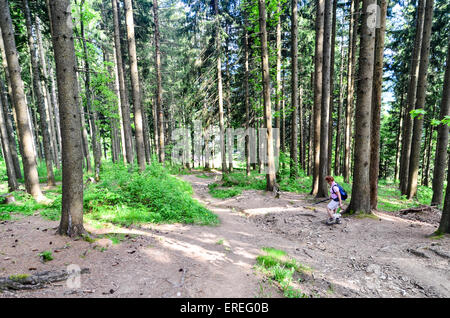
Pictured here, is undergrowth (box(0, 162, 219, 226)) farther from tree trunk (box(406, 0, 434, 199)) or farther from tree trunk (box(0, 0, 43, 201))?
tree trunk (box(406, 0, 434, 199))

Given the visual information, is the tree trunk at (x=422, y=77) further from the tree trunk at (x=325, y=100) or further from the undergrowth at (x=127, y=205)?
the undergrowth at (x=127, y=205)

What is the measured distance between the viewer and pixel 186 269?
14.2 ft

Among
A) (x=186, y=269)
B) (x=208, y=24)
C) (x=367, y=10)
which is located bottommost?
(x=186, y=269)

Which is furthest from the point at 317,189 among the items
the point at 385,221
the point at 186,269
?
the point at 186,269

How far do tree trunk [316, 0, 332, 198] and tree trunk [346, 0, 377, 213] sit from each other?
227 centimetres

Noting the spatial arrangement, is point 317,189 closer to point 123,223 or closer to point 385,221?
point 385,221

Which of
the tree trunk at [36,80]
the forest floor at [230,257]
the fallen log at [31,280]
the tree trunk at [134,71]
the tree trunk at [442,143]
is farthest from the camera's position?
the tree trunk at [134,71]

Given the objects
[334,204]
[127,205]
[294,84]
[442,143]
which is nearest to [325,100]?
[294,84]

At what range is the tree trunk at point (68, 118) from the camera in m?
4.62

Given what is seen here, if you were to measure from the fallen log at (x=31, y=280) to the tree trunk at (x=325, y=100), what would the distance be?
10.9 m

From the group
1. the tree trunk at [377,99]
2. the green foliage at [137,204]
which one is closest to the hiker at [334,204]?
the tree trunk at [377,99]

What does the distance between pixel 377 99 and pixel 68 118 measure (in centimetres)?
1086

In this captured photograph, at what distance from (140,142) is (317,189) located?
10845 mm

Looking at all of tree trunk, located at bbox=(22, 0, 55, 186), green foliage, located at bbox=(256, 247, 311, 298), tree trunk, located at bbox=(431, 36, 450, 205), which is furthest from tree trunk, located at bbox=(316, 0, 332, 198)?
tree trunk, located at bbox=(22, 0, 55, 186)
